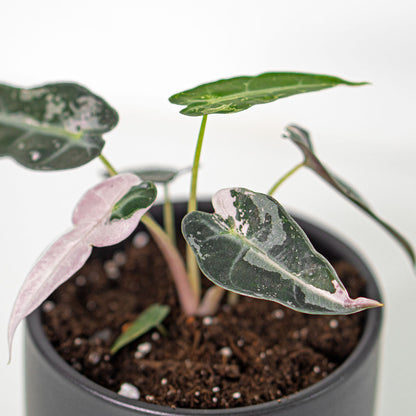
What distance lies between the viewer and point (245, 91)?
2.06ft

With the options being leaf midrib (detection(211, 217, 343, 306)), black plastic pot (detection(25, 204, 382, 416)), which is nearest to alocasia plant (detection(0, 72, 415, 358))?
leaf midrib (detection(211, 217, 343, 306))

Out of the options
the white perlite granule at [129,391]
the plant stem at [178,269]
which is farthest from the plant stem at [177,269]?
the white perlite granule at [129,391]

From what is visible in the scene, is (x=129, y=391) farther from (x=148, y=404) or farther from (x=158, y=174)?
(x=158, y=174)

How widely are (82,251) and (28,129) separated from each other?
5.2 inches

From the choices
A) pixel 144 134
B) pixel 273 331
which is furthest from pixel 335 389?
pixel 144 134

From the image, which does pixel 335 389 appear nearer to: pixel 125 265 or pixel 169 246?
pixel 169 246

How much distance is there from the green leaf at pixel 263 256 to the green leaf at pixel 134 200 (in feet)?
0.19

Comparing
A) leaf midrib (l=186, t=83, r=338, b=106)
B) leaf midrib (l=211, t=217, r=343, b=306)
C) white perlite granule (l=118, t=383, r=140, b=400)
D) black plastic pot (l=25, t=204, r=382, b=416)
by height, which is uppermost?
leaf midrib (l=186, t=83, r=338, b=106)

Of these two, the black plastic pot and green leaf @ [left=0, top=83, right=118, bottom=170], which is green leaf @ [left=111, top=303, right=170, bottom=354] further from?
green leaf @ [left=0, top=83, right=118, bottom=170]

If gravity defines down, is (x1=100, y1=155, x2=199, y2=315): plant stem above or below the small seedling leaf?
below

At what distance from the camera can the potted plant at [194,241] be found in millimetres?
574

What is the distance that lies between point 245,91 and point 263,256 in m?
0.16

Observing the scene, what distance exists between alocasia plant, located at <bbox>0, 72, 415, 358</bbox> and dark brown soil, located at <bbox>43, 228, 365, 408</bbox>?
0.21m

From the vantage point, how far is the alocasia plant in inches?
22.3
